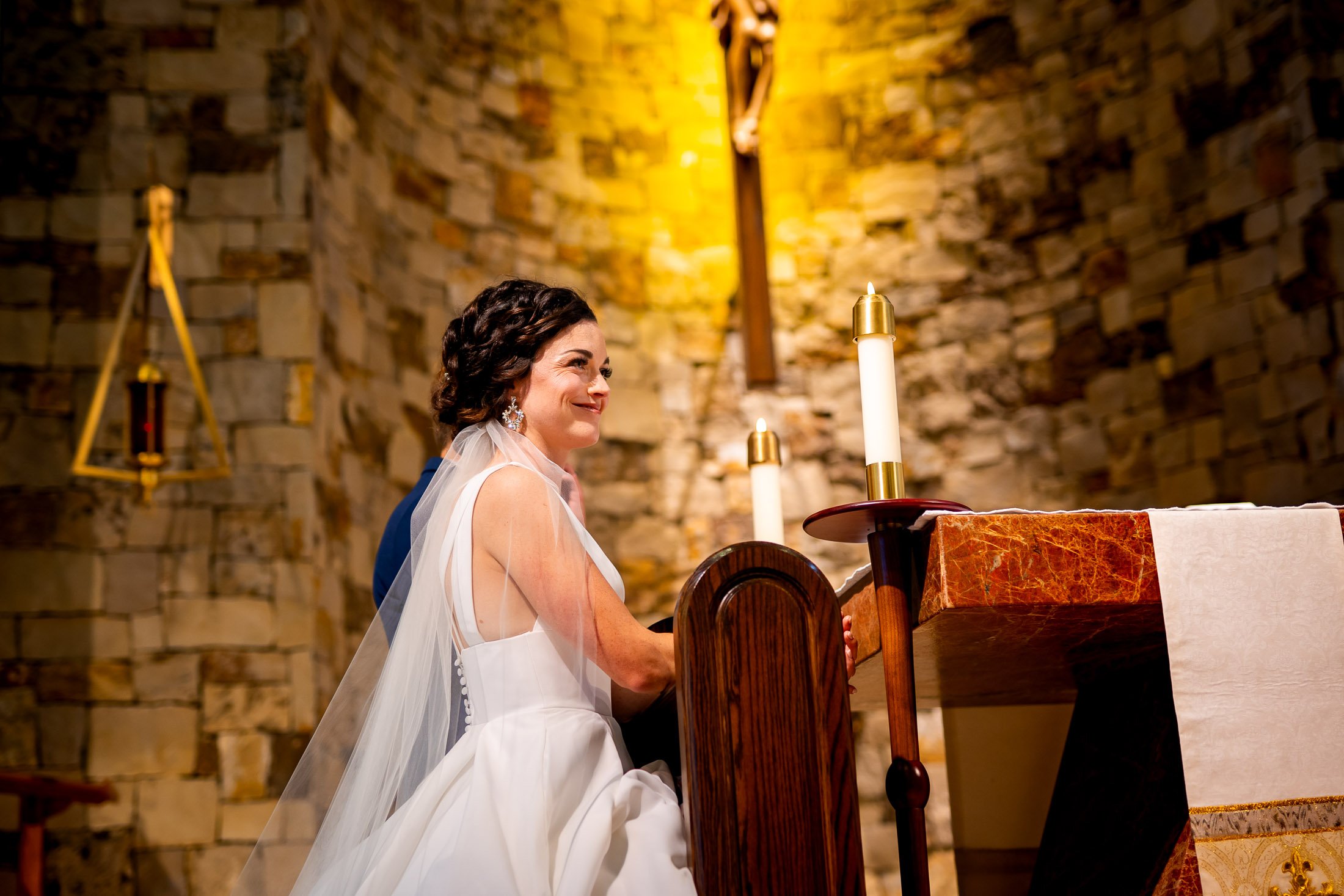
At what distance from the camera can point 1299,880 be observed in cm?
164

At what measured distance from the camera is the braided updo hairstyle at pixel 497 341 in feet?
7.50

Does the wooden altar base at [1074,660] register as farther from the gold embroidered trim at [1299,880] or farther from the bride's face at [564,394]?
the bride's face at [564,394]

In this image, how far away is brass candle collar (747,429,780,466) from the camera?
2.46 m

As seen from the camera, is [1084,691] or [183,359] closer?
[1084,691]

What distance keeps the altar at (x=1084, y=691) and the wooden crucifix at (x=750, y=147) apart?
2766 millimetres

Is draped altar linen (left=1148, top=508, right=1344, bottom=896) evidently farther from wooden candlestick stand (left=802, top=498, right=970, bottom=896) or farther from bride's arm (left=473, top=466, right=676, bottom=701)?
bride's arm (left=473, top=466, right=676, bottom=701)

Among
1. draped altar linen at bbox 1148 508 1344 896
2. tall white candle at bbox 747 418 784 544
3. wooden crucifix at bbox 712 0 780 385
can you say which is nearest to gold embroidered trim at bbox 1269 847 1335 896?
draped altar linen at bbox 1148 508 1344 896

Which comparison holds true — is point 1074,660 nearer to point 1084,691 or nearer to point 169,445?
point 1084,691

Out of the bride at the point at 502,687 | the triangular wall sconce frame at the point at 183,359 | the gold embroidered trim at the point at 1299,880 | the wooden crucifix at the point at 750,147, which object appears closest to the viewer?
the gold embroidered trim at the point at 1299,880

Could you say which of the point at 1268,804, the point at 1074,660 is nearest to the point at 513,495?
the point at 1074,660

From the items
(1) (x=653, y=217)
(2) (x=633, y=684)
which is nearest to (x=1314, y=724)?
(2) (x=633, y=684)

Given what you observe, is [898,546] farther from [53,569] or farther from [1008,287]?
[1008,287]

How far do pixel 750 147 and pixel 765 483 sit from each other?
133 inches

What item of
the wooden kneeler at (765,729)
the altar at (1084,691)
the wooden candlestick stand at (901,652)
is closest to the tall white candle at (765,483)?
the altar at (1084,691)
